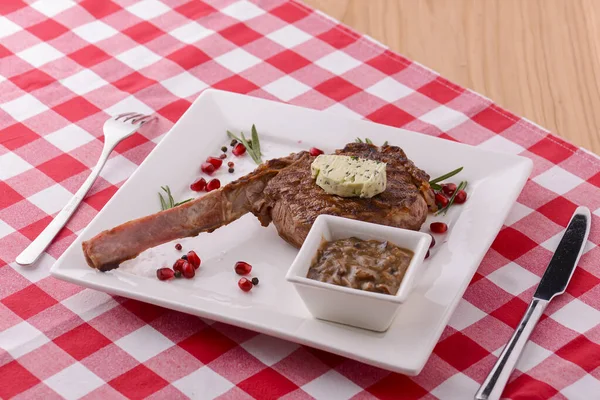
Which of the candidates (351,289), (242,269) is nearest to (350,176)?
(242,269)

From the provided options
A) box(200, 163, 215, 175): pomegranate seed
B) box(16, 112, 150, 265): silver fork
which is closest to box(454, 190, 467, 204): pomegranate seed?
box(200, 163, 215, 175): pomegranate seed

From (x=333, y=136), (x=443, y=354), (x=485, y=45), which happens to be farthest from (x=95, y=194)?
(x=485, y=45)

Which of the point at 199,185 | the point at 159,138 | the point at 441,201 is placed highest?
the point at 441,201

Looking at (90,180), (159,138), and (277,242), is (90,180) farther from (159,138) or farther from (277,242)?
(277,242)

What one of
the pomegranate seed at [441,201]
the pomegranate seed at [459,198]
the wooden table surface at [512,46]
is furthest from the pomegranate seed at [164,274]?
the wooden table surface at [512,46]

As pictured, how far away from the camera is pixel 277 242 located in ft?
14.0

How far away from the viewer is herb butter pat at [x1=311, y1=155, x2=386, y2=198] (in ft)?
13.3

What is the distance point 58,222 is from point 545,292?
252cm

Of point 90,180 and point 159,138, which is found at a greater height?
point 159,138

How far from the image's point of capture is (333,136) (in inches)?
196

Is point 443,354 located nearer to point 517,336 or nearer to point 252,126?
point 517,336

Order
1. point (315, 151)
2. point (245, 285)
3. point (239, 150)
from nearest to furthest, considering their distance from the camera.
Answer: point (245, 285), point (315, 151), point (239, 150)

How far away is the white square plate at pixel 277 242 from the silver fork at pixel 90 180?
1.13 feet

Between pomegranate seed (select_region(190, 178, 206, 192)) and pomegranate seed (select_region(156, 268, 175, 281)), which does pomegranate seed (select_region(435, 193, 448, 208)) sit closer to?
pomegranate seed (select_region(190, 178, 206, 192))
